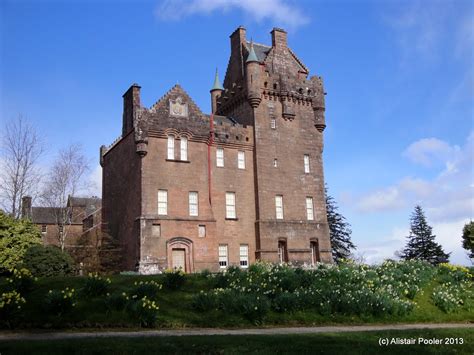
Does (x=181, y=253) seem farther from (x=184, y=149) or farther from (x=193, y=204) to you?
(x=184, y=149)

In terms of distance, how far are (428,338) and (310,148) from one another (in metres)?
29.9

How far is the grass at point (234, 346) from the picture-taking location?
10.4m

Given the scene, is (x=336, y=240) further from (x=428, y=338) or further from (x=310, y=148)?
(x=428, y=338)

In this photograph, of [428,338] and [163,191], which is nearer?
[428,338]

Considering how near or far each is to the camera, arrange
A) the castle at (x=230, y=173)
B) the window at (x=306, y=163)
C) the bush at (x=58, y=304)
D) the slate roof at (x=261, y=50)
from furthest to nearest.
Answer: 1. the slate roof at (x=261, y=50)
2. the window at (x=306, y=163)
3. the castle at (x=230, y=173)
4. the bush at (x=58, y=304)

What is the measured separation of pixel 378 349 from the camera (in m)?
10.9

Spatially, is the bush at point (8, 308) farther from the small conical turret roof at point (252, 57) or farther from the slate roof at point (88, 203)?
the slate roof at point (88, 203)

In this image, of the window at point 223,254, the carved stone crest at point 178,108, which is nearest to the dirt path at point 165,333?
the window at point 223,254

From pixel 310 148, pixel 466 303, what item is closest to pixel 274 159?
pixel 310 148

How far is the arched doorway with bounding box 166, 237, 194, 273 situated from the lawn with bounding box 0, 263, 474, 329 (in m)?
13.7

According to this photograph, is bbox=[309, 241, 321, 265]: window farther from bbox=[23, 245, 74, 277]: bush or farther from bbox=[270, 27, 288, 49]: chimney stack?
bbox=[23, 245, 74, 277]: bush

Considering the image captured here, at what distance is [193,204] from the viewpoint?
36.4 meters

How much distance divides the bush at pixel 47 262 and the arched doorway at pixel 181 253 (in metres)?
9.70

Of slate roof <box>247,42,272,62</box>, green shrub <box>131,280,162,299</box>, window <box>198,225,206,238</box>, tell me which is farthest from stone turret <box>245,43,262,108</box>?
green shrub <box>131,280,162,299</box>
